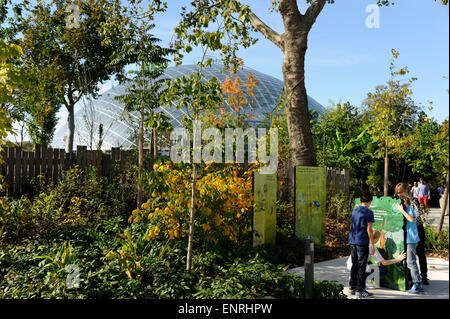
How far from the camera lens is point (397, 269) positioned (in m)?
5.14

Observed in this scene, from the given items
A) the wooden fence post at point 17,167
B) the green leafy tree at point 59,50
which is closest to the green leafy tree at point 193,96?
the wooden fence post at point 17,167

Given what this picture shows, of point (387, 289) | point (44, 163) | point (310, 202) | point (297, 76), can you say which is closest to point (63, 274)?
point (387, 289)

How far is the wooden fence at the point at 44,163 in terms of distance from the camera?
8.77 meters

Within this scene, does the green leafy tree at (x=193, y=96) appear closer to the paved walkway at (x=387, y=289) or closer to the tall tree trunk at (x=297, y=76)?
the paved walkway at (x=387, y=289)

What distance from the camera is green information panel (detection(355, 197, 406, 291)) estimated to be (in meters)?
5.14

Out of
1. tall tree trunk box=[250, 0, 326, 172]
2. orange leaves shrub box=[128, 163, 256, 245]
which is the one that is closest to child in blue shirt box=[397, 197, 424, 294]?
orange leaves shrub box=[128, 163, 256, 245]

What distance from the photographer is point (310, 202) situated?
24.5 feet

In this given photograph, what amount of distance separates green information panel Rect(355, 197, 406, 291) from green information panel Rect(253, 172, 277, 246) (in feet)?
5.45

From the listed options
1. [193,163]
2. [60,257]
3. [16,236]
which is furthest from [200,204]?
[16,236]

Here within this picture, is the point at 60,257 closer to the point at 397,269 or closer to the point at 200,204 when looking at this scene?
the point at 200,204

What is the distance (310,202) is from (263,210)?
1.47 m

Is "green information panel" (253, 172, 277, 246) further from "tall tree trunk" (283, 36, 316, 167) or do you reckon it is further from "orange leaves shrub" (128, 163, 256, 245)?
"tall tree trunk" (283, 36, 316, 167)

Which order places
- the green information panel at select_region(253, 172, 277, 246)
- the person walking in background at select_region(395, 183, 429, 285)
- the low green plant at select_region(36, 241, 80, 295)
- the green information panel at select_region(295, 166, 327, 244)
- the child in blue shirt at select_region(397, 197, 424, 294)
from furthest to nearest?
1. the green information panel at select_region(295, 166, 327, 244)
2. the green information panel at select_region(253, 172, 277, 246)
3. the person walking in background at select_region(395, 183, 429, 285)
4. the child in blue shirt at select_region(397, 197, 424, 294)
5. the low green plant at select_region(36, 241, 80, 295)

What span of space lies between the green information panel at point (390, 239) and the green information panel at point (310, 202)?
2.00 meters
